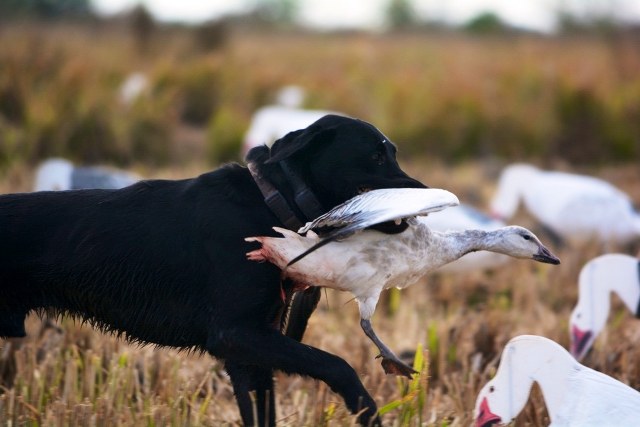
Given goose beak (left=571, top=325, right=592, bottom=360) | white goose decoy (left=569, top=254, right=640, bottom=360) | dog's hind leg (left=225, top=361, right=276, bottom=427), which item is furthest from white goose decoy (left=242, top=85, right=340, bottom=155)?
dog's hind leg (left=225, top=361, right=276, bottom=427)

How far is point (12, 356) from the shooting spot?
4465 millimetres

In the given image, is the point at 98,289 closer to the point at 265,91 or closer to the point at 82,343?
the point at 82,343

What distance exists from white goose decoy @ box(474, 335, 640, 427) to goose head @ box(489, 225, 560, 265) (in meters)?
0.30

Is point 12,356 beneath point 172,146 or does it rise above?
beneath

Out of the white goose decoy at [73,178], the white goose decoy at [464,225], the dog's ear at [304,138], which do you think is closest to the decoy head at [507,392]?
the dog's ear at [304,138]

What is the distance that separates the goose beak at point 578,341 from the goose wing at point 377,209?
77.9 inches

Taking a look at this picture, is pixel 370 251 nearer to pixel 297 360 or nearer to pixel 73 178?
pixel 297 360

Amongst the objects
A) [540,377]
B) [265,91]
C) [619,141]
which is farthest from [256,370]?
[265,91]

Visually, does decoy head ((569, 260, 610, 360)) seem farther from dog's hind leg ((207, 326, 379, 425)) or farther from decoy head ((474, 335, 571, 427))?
dog's hind leg ((207, 326, 379, 425))

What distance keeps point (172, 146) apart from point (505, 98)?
4.36 meters

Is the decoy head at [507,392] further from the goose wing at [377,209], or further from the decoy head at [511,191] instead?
the decoy head at [511,191]

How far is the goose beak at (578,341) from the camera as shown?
4790 millimetres

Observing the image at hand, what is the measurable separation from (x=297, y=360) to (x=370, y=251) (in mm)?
436

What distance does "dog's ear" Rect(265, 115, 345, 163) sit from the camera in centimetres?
341
